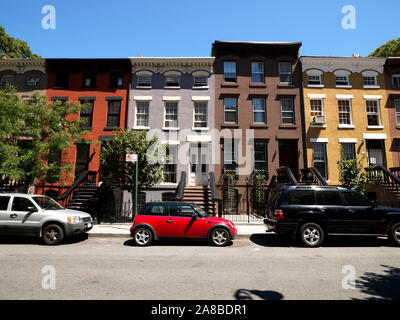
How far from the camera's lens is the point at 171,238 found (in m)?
8.17

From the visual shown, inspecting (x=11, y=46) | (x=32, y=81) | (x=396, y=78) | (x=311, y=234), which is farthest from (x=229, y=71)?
(x=11, y=46)

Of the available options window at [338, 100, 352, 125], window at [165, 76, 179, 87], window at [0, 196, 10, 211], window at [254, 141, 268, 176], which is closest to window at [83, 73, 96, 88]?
window at [165, 76, 179, 87]

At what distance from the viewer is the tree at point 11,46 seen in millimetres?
25016

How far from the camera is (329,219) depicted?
801 centimetres

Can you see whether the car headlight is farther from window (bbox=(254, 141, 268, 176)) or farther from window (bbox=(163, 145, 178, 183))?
window (bbox=(254, 141, 268, 176))

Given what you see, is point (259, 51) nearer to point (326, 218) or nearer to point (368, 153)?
point (368, 153)

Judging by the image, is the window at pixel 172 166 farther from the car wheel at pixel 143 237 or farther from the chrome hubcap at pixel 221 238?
the chrome hubcap at pixel 221 238

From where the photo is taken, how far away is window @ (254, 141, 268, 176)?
17.2m

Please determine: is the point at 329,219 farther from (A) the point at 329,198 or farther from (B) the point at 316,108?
(B) the point at 316,108

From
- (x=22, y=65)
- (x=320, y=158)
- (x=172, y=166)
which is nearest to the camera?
(x=320, y=158)

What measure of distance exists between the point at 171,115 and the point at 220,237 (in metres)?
12.1

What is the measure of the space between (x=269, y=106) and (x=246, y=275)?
15.2 m

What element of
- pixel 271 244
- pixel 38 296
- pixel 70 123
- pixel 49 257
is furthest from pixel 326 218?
pixel 70 123

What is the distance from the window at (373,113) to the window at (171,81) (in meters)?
15.3
